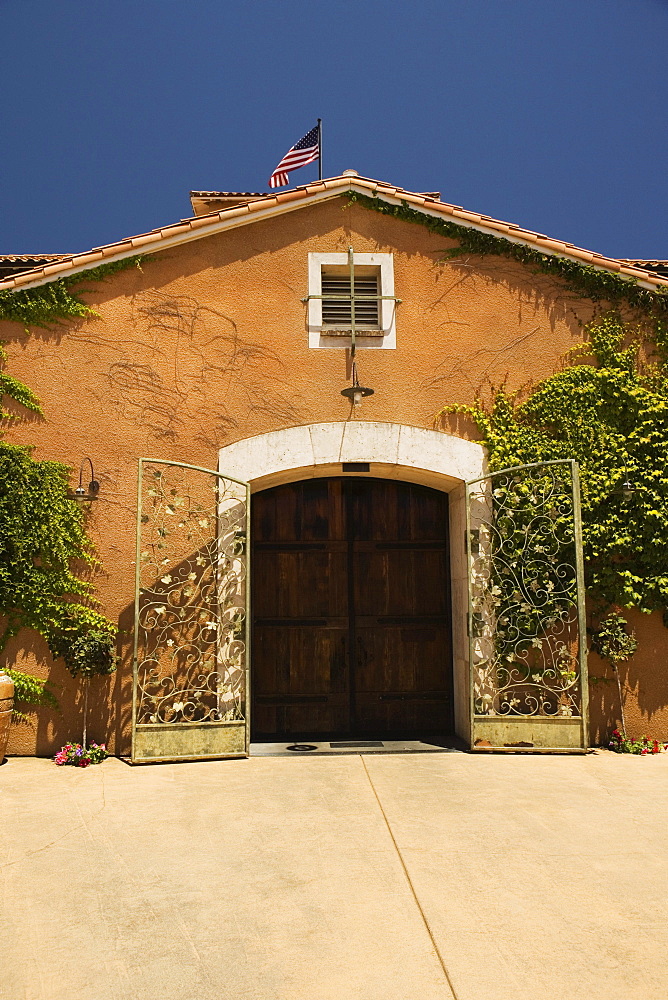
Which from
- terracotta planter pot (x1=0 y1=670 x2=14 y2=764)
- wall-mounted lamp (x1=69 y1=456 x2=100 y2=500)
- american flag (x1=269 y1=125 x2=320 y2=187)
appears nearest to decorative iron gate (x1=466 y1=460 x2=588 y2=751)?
wall-mounted lamp (x1=69 y1=456 x2=100 y2=500)

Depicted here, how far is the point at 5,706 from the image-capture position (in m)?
6.52

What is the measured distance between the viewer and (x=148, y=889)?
152 inches

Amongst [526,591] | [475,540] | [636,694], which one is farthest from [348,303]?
[636,694]

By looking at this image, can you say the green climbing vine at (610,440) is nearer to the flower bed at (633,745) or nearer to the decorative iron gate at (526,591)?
the decorative iron gate at (526,591)

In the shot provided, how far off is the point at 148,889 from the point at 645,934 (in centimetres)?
238

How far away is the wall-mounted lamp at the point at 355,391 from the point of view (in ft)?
24.0

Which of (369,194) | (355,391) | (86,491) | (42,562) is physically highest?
(369,194)

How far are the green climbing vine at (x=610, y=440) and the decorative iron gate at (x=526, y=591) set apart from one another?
0.26m

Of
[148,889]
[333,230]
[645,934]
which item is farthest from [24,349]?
[645,934]

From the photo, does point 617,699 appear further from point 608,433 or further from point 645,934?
point 645,934

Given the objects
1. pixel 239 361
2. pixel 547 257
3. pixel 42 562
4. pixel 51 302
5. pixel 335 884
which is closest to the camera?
pixel 335 884

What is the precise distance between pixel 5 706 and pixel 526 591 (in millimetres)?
4797

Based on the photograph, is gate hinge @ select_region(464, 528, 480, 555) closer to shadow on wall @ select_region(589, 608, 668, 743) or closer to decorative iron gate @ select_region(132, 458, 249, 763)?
shadow on wall @ select_region(589, 608, 668, 743)

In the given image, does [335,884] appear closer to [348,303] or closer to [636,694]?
[636,694]
